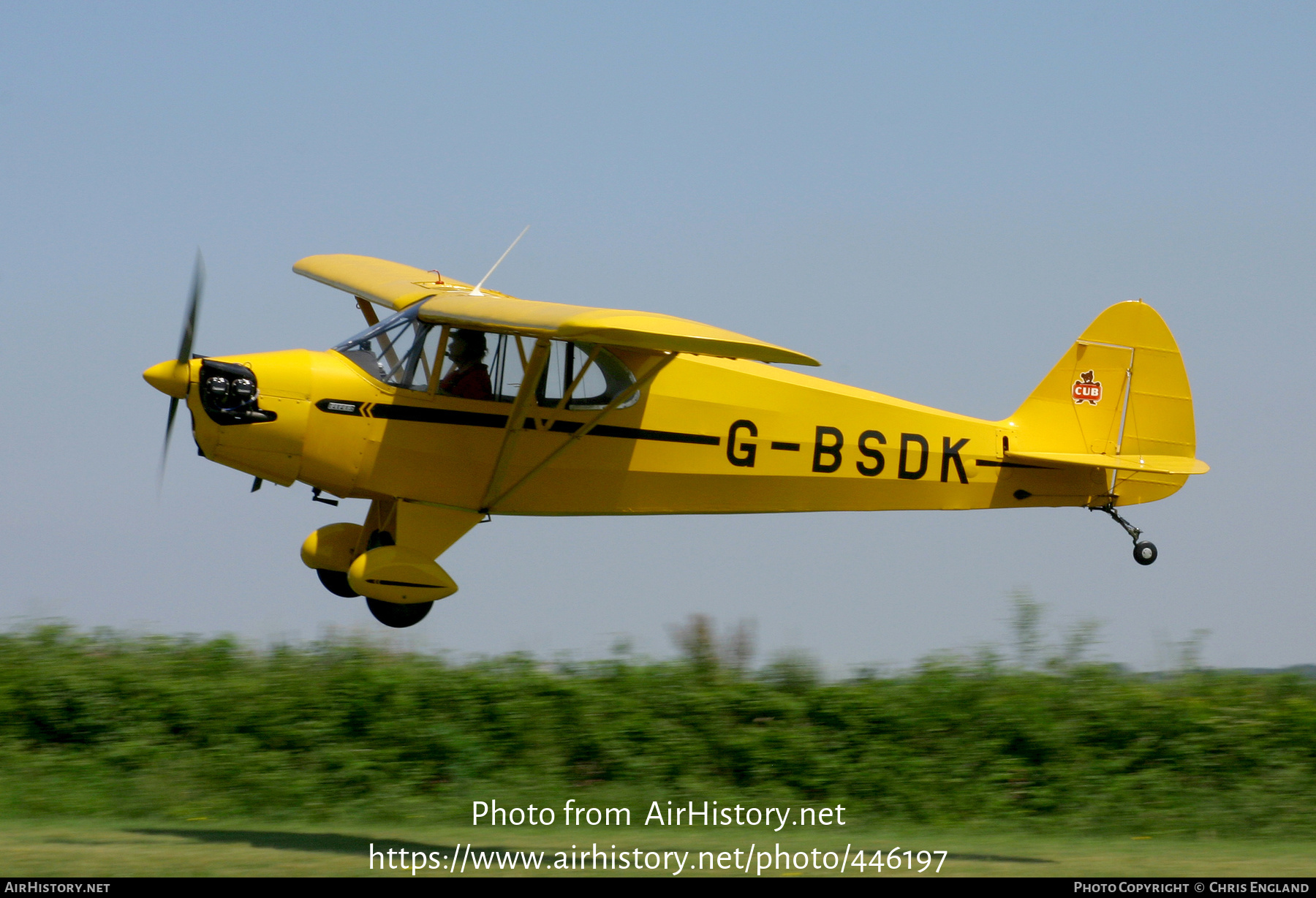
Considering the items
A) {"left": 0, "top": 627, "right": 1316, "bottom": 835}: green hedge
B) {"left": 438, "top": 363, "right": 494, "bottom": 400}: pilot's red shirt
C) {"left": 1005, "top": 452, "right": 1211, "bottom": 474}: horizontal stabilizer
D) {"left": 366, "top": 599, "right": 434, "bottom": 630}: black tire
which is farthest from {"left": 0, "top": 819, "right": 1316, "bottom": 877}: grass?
{"left": 1005, "top": 452, "right": 1211, "bottom": 474}: horizontal stabilizer

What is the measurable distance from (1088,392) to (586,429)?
5399 mm

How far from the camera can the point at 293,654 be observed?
35.9 feet

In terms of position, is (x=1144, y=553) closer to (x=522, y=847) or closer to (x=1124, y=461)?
(x=1124, y=461)

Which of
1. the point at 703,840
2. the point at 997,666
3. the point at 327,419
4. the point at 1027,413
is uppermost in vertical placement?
the point at 1027,413

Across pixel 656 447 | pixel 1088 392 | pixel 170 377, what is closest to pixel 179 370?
pixel 170 377

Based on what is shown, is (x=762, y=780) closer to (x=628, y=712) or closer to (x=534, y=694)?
(x=628, y=712)

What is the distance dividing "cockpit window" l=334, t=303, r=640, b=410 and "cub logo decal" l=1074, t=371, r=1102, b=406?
5119 millimetres

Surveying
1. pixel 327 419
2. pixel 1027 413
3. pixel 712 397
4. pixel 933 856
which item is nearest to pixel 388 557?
pixel 327 419

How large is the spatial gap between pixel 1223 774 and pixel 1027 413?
4.14 m

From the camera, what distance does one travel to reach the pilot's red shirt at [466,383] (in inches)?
420

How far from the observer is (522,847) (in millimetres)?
8102

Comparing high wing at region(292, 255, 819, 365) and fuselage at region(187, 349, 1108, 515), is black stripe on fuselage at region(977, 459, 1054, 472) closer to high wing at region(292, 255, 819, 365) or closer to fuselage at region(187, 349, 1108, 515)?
fuselage at region(187, 349, 1108, 515)

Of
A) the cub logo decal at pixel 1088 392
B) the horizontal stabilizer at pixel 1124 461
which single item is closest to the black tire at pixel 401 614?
the horizontal stabilizer at pixel 1124 461

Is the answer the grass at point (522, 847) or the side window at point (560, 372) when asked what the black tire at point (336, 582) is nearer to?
the side window at point (560, 372)
